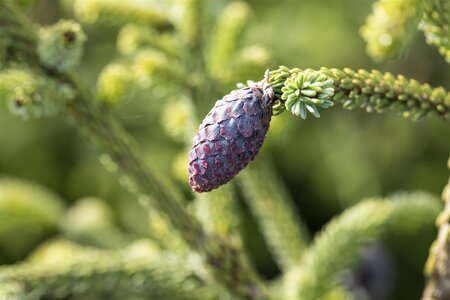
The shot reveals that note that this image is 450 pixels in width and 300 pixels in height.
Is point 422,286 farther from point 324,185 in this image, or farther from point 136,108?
point 136,108

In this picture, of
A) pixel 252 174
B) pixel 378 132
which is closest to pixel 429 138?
pixel 378 132

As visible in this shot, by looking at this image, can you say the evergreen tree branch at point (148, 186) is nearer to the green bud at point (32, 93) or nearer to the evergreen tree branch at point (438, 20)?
the green bud at point (32, 93)

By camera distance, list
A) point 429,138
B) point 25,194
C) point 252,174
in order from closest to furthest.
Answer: point 252,174
point 25,194
point 429,138

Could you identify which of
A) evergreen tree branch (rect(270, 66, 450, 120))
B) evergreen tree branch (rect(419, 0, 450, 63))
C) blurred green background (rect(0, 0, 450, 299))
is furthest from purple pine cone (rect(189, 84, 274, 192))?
blurred green background (rect(0, 0, 450, 299))

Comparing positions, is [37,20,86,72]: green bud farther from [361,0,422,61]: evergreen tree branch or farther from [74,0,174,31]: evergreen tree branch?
[361,0,422,61]: evergreen tree branch

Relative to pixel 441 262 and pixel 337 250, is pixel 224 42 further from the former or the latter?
pixel 441 262

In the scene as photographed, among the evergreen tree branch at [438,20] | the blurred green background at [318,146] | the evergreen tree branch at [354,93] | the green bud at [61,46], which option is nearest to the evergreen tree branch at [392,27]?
the evergreen tree branch at [438,20]

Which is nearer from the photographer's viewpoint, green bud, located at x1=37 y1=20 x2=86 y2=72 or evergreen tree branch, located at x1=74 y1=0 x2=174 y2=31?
green bud, located at x1=37 y1=20 x2=86 y2=72
